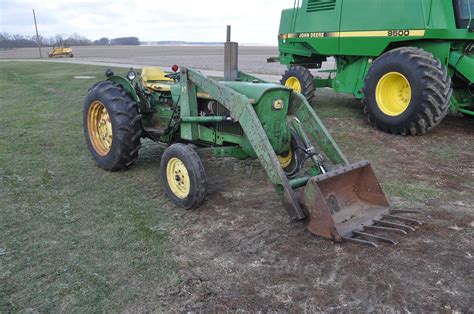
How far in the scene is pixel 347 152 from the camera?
6293 millimetres

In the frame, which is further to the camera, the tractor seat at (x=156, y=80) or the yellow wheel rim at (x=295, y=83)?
the yellow wheel rim at (x=295, y=83)

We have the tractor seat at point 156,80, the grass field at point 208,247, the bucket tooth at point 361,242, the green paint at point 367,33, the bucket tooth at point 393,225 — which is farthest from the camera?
the green paint at point 367,33

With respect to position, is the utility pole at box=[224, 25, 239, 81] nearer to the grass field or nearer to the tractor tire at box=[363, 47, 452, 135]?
the grass field

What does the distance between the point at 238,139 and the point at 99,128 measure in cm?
221

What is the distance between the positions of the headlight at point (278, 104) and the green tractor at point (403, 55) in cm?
331

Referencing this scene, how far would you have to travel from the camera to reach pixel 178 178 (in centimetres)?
436

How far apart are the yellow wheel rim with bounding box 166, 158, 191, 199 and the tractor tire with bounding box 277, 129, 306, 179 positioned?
43.1 inches

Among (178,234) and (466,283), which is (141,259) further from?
(466,283)

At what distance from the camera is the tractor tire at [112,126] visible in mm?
4973

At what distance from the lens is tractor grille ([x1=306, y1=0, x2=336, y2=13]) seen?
8.89m

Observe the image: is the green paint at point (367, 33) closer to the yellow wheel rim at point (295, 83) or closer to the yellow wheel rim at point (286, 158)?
the yellow wheel rim at point (295, 83)

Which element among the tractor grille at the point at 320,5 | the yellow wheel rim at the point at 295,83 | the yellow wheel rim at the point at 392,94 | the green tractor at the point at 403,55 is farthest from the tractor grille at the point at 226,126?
the yellow wheel rim at the point at 295,83

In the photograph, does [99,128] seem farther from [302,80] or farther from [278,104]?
[302,80]

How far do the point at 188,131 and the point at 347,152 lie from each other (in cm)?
265
